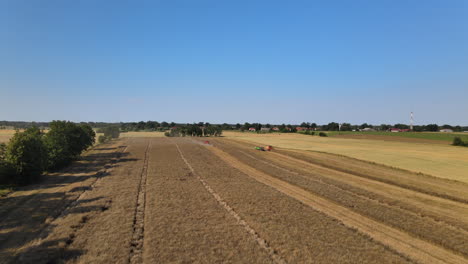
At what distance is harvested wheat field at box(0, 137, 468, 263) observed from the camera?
1142 centimetres

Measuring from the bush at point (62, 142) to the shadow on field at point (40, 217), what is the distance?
9.55 m

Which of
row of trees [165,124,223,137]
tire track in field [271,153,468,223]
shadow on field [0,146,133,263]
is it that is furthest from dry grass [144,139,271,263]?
row of trees [165,124,223,137]

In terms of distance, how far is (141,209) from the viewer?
17375mm

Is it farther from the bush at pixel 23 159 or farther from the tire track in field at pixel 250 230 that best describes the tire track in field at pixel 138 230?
the bush at pixel 23 159

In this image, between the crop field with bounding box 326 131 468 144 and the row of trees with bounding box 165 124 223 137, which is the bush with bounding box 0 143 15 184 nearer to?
the crop field with bounding box 326 131 468 144

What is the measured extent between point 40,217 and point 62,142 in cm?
2846

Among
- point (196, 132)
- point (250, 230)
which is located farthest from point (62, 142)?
point (196, 132)

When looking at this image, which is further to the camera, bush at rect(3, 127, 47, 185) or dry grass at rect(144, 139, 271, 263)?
bush at rect(3, 127, 47, 185)

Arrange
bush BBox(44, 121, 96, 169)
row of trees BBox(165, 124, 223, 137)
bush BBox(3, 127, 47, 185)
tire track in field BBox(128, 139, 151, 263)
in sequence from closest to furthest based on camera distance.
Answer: tire track in field BBox(128, 139, 151, 263) → bush BBox(3, 127, 47, 185) → bush BBox(44, 121, 96, 169) → row of trees BBox(165, 124, 223, 137)

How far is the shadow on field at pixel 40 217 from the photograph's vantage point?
11258 millimetres

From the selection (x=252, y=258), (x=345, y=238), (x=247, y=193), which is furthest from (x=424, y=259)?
(x=247, y=193)

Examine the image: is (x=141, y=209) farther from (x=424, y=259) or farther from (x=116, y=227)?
(x=424, y=259)

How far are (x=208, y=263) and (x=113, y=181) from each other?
19778 millimetres

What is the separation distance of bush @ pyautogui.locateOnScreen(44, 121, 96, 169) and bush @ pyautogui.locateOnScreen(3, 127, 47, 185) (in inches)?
271
